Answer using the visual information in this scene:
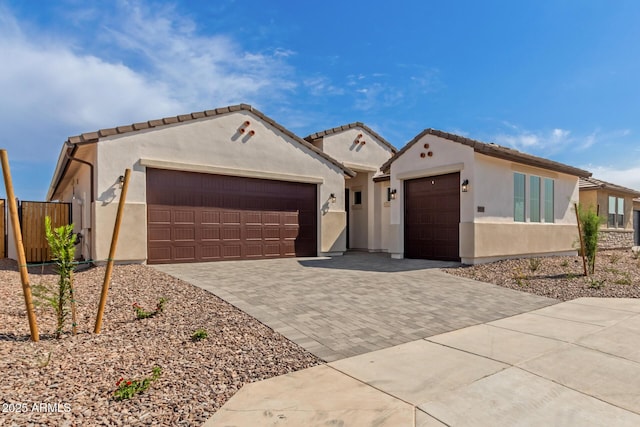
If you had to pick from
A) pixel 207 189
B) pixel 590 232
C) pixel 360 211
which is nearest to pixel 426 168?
pixel 590 232

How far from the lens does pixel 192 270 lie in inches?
373

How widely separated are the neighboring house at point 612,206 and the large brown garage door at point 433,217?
35.8 ft

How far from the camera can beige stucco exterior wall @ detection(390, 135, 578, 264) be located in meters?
11.1

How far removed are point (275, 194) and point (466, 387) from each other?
10476 mm

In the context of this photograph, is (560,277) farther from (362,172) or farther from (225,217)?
(225,217)

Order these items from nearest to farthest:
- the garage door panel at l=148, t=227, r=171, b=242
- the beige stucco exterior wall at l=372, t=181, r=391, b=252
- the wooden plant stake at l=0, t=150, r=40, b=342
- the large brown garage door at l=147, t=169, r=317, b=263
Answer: the wooden plant stake at l=0, t=150, r=40, b=342
the garage door panel at l=148, t=227, r=171, b=242
the large brown garage door at l=147, t=169, r=317, b=263
the beige stucco exterior wall at l=372, t=181, r=391, b=252

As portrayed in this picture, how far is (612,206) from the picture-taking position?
63.9 ft

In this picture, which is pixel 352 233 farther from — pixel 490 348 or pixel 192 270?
pixel 490 348

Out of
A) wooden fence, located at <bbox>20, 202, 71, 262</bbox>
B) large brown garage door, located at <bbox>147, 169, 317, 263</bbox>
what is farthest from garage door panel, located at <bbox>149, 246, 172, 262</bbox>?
wooden fence, located at <bbox>20, 202, 71, 262</bbox>

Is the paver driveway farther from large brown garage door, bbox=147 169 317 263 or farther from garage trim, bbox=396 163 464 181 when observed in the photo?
garage trim, bbox=396 163 464 181

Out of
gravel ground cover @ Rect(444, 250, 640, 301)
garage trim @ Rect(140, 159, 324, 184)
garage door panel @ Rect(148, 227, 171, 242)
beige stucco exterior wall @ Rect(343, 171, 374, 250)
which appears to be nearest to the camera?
gravel ground cover @ Rect(444, 250, 640, 301)

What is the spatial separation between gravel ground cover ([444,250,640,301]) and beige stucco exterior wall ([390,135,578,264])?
67 cm

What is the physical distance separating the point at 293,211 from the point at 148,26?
24.3ft

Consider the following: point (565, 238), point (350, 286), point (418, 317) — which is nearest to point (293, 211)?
Answer: point (350, 286)
